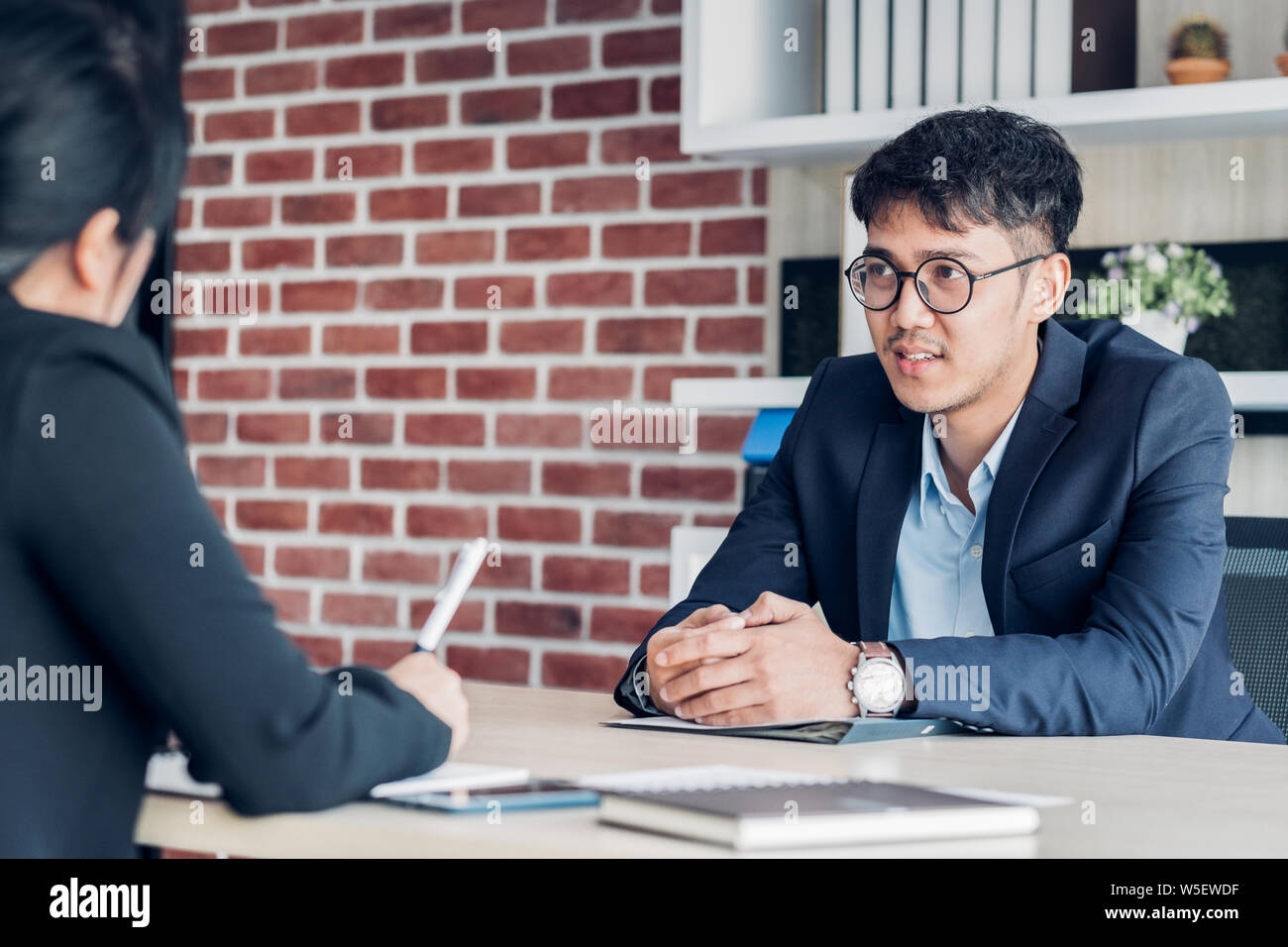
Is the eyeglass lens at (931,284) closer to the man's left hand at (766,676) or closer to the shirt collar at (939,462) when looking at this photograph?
the shirt collar at (939,462)

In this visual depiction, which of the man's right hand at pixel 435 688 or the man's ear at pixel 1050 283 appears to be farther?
the man's ear at pixel 1050 283

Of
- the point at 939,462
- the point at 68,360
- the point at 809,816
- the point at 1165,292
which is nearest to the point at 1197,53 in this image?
the point at 1165,292

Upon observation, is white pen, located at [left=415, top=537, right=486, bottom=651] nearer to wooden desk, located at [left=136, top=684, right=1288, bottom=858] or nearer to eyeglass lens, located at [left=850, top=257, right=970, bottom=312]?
wooden desk, located at [left=136, top=684, right=1288, bottom=858]

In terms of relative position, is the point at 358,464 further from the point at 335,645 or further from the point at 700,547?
the point at 700,547

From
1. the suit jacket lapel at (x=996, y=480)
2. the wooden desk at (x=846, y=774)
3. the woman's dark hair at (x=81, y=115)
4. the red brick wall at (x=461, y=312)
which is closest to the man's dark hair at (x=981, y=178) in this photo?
the suit jacket lapel at (x=996, y=480)

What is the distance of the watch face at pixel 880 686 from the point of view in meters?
1.34

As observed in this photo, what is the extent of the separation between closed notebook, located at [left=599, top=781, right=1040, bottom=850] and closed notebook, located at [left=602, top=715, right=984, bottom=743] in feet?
1.27

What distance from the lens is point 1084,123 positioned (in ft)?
6.93

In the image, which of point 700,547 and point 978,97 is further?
point 700,547

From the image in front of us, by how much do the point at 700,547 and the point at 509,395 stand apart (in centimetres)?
70

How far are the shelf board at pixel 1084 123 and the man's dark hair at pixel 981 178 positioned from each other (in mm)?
256
